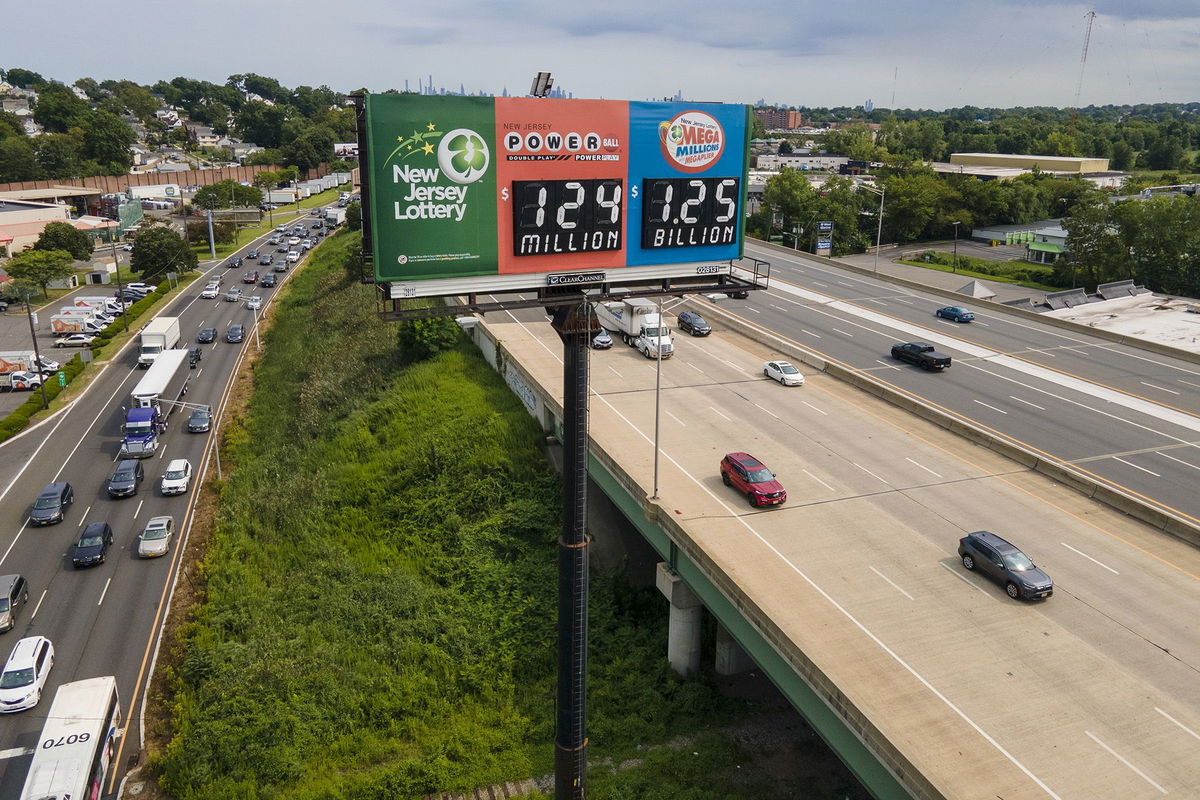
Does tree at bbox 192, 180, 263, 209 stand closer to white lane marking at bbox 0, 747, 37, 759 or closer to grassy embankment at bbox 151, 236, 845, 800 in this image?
grassy embankment at bbox 151, 236, 845, 800

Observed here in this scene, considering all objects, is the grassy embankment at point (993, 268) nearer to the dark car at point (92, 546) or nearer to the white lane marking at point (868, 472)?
the white lane marking at point (868, 472)

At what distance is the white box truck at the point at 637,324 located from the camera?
5288cm

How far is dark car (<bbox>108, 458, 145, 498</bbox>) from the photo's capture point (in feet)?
157

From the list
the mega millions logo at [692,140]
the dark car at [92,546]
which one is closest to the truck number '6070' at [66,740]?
the dark car at [92,546]

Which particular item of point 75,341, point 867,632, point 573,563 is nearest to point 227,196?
point 75,341

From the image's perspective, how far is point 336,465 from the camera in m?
48.5

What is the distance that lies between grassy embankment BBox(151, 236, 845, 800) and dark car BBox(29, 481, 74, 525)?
27.3 ft

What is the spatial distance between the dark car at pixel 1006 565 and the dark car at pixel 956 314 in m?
42.3

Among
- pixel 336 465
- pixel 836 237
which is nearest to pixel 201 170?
pixel 836 237

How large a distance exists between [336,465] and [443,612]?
16.7 meters

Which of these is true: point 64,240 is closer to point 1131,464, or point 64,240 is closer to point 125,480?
point 125,480

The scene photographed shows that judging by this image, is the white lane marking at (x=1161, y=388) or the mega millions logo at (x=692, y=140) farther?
the white lane marking at (x=1161, y=388)

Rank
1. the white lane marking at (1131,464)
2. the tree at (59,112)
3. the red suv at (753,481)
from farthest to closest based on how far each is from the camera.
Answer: the tree at (59,112) < the white lane marking at (1131,464) < the red suv at (753,481)

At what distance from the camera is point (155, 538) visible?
Result: 41969 mm
